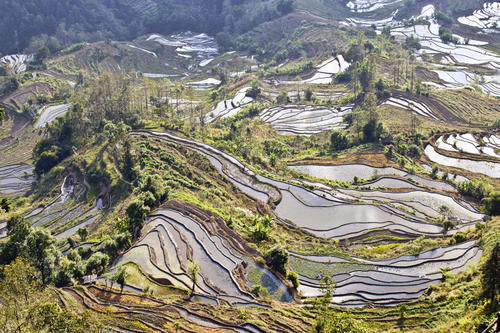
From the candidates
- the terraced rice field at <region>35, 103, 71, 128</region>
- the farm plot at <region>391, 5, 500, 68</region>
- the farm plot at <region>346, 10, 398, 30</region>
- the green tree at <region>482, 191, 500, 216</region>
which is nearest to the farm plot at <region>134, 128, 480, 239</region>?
the green tree at <region>482, 191, 500, 216</region>

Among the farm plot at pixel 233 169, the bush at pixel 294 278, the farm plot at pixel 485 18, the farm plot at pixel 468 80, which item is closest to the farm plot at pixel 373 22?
the farm plot at pixel 485 18

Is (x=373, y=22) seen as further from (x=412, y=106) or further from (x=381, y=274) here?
(x=381, y=274)

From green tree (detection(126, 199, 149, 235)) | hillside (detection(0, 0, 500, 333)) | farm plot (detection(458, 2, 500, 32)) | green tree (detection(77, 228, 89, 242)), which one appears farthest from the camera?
farm plot (detection(458, 2, 500, 32))

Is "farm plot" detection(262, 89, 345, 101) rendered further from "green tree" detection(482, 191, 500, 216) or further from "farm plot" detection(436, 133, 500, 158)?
"green tree" detection(482, 191, 500, 216)

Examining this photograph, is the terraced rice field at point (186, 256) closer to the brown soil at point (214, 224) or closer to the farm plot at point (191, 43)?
the brown soil at point (214, 224)

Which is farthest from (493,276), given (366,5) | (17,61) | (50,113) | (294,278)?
(366,5)

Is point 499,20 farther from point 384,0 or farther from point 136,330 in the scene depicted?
point 136,330

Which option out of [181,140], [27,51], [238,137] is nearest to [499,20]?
[238,137]
